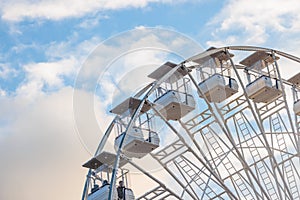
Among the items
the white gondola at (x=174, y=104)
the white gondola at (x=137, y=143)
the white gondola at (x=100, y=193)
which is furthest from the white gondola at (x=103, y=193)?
the white gondola at (x=174, y=104)

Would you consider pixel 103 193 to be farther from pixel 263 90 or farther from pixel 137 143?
pixel 263 90

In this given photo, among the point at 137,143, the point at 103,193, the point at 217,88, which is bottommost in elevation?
the point at 103,193

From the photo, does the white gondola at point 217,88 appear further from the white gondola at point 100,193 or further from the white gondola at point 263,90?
the white gondola at point 100,193

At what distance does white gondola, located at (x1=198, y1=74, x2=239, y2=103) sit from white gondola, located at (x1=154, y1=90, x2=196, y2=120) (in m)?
0.76

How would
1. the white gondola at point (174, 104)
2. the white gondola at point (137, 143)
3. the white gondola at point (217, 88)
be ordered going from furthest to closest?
1. the white gondola at point (217, 88)
2. the white gondola at point (174, 104)
3. the white gondola at point (137, 143)

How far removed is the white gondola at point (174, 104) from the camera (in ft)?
94.6

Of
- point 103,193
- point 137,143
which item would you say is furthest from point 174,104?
point 103,193

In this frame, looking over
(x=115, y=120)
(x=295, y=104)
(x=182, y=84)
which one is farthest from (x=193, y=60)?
(x=295, y=104)

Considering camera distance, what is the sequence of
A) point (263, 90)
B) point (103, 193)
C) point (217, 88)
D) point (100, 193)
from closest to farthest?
point (103, 193) < point (100, 193) < point (217, 88) < point (263, 90)

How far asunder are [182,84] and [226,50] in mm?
2309

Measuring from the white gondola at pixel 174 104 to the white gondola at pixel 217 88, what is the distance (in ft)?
2.49

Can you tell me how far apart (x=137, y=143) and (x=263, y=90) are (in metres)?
6.26

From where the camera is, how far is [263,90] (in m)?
30.9

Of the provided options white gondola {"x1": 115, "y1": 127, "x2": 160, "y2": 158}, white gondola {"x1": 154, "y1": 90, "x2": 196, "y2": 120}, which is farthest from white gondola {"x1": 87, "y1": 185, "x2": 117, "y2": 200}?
white gondola {"x1": 154, "y1": 90, "x2": 196, "y2": 120}
